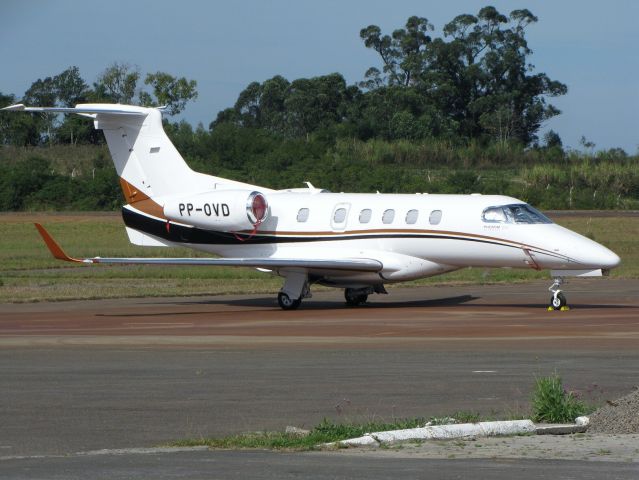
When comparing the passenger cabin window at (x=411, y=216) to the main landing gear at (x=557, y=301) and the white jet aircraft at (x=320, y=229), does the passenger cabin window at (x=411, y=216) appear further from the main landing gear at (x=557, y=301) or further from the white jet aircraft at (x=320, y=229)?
the main landing gear at (x=557, y=301)

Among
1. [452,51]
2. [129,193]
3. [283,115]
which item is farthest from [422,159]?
[129,193]

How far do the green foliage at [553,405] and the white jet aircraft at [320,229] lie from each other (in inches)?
531

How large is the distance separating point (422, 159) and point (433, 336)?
52.7 metres

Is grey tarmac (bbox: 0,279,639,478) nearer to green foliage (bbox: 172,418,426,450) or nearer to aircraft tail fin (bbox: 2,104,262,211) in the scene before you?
green foliage (bbox: 172,418,426,450)

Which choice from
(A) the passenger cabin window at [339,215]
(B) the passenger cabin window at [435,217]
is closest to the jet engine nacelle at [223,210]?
(A) the passenger cabin window at [339,215]

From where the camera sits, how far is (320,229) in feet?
88.5

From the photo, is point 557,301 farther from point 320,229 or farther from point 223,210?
point 223,210

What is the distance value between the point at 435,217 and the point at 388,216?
3.75 ft

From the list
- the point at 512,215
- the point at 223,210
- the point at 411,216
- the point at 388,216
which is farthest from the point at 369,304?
the point at 512,215

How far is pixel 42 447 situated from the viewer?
32.8 ft

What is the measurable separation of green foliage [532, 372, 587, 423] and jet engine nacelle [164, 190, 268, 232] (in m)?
16.8

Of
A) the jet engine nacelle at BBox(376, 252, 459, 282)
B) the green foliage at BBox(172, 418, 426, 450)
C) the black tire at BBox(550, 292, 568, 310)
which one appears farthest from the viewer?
Result: the jet engine nacelle at BBox(376, 252, 459, 282)

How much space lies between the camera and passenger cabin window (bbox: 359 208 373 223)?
86.9 ft

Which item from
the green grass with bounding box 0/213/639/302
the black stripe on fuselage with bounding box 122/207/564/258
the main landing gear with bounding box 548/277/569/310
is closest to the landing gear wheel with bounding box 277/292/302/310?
the black stripe on fuselage with bounding box 122/207/564/258
